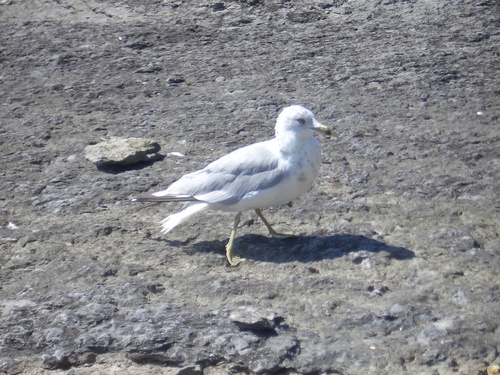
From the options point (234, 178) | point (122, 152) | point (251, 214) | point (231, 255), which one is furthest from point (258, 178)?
point (122, 152)

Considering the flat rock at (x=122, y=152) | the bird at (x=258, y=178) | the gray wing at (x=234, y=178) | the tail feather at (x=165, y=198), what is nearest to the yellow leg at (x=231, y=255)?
the bird at (x=258, y=178)

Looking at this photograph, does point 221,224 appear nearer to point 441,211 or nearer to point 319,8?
point 441,211

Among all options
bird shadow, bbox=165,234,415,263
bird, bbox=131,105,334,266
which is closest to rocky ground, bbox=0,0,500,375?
bird shadow, bbox=165,234,415,263

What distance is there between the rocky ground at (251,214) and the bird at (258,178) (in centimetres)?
27

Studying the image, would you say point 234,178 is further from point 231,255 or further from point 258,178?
point 231,255

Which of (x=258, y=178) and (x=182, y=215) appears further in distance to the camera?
(x=182, y=215)

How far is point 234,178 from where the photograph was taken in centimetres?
435

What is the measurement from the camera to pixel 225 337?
3609mm

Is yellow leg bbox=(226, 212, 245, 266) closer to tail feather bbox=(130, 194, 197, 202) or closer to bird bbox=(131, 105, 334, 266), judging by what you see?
bird bbox=(131, 105, 334, 266)

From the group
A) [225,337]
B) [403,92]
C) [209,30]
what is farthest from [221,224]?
[209,30]

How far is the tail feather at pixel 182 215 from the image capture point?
435 cm

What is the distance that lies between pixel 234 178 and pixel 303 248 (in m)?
0.54

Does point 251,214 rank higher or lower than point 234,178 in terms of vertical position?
lower

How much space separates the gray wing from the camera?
4.29m
